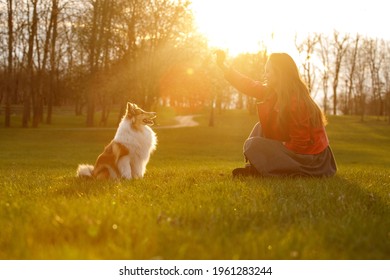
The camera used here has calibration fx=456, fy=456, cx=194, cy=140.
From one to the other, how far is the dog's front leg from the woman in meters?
3.02

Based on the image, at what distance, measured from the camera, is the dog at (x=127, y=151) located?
10.4 m

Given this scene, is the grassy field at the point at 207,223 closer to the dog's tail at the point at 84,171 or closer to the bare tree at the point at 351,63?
the dog's tail at the point at 84,171

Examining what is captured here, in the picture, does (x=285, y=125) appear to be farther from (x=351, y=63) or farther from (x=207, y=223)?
(x=351, y=63)

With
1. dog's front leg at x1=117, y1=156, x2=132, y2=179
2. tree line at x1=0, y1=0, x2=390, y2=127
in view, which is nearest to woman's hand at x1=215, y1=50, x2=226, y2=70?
dog's front leg at x1=117, y1=156, x2=132, y2=179

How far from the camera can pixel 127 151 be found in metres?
10.6

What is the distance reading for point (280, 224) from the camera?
4512 millimetres

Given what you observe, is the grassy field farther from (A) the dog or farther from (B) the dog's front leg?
(B) the dog's front leg

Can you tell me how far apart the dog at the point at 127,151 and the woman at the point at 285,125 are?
2.84 m

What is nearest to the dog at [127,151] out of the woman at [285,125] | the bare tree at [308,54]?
the woman at [285,125]

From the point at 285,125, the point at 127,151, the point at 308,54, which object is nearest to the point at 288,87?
the point at 285,125

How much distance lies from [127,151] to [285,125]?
389 cm

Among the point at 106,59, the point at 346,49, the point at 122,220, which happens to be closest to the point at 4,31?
the point at 106,59

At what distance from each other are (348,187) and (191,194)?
2.71 metres

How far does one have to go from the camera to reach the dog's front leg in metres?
10.4
